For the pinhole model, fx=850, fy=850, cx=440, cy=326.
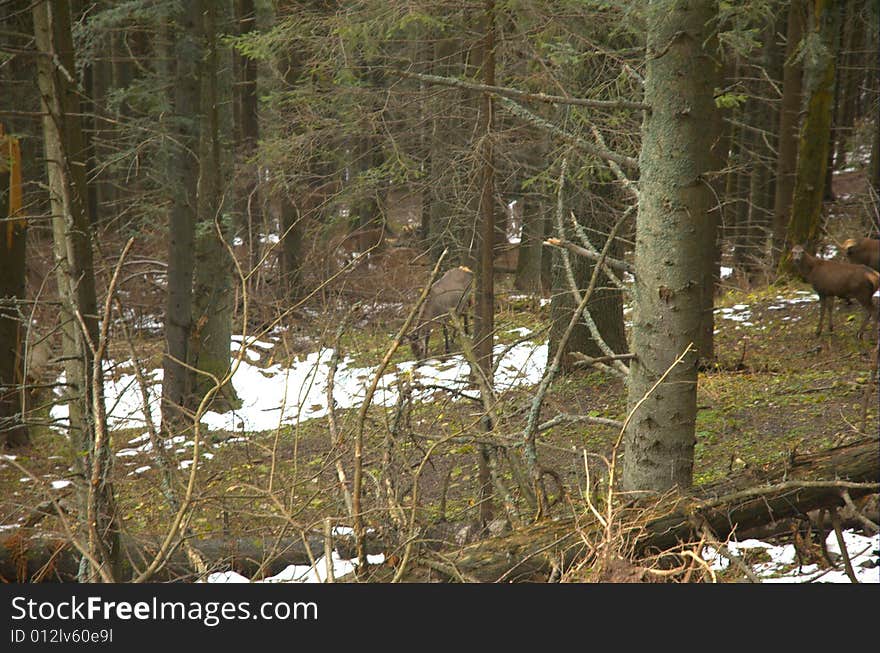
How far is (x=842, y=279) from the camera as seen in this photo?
10266mm

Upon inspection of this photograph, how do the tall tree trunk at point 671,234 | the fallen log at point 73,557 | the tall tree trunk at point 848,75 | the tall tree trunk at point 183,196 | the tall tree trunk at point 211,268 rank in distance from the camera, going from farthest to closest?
the tall tree trunk at point 848,75 < the tall tree trunk at point 211,268 < the tall tree trunk at point 183,196 < the fallen log at point 73,557 < the tall tree trunk at point 671,234

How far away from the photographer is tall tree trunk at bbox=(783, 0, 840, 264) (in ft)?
46.9

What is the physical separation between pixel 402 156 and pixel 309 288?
8663 millimetres

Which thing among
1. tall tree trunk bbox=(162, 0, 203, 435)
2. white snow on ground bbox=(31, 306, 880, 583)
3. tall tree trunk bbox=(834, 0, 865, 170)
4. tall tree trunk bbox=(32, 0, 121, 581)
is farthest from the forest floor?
tall tree trunk bbox=(834, 0, 865, 170)

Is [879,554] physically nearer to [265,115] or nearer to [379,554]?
[379,554]

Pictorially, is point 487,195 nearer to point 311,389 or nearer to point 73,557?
point 311,389

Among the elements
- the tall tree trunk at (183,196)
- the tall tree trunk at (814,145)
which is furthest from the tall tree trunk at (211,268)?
the tall tree trunk at (814,145)

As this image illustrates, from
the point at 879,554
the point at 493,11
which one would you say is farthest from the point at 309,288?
the point at 879,554

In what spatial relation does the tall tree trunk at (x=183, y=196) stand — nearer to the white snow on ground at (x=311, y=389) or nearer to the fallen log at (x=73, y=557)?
the white snow on ground at (x=311, y=389)

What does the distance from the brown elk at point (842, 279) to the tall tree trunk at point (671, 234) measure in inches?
250

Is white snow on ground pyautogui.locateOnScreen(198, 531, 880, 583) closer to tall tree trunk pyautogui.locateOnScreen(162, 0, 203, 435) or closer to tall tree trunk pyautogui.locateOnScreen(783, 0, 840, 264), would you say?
tall tree trunk pyautogui.locateOnScreen(162, 0, 203, 435)

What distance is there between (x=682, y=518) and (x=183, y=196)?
31.0 feet

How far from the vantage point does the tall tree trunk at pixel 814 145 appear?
46.9ft

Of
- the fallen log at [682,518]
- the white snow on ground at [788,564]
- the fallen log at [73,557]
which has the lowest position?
the fallen log at [73,557]
